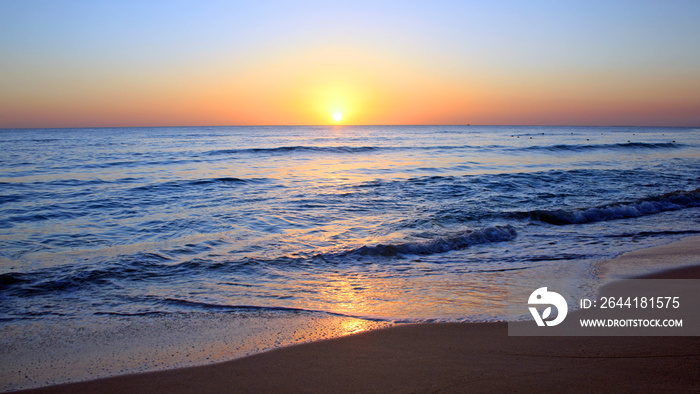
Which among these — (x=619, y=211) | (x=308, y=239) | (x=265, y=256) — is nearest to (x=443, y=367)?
(x=265, y=256)

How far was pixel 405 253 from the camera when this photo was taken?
8461 millimetres

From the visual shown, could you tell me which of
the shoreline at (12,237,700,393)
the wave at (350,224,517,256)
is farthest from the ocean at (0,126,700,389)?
the shoreline at (12,237,700,393)

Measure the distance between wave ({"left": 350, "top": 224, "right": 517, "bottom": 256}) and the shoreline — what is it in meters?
3.94

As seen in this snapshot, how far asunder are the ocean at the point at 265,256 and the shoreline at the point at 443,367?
0.30m

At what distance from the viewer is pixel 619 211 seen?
12.5 m

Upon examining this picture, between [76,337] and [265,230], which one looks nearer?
[76,337]

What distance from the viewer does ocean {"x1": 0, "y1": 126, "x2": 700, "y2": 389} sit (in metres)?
4.61

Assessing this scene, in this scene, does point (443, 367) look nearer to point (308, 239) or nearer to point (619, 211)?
point (308, 239)

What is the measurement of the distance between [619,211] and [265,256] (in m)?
10.6

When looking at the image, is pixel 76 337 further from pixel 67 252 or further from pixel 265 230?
pixel 265 230

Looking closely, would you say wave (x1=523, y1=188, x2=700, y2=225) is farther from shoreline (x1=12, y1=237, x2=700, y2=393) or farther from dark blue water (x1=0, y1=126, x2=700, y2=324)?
shoreline (x1=12, y1=237, x2=700, y2=393)

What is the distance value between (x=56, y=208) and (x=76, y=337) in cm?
994

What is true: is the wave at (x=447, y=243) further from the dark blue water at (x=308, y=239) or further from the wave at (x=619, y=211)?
the wave at (x=619, y=211)

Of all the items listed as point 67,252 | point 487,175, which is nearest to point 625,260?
point 67,252
